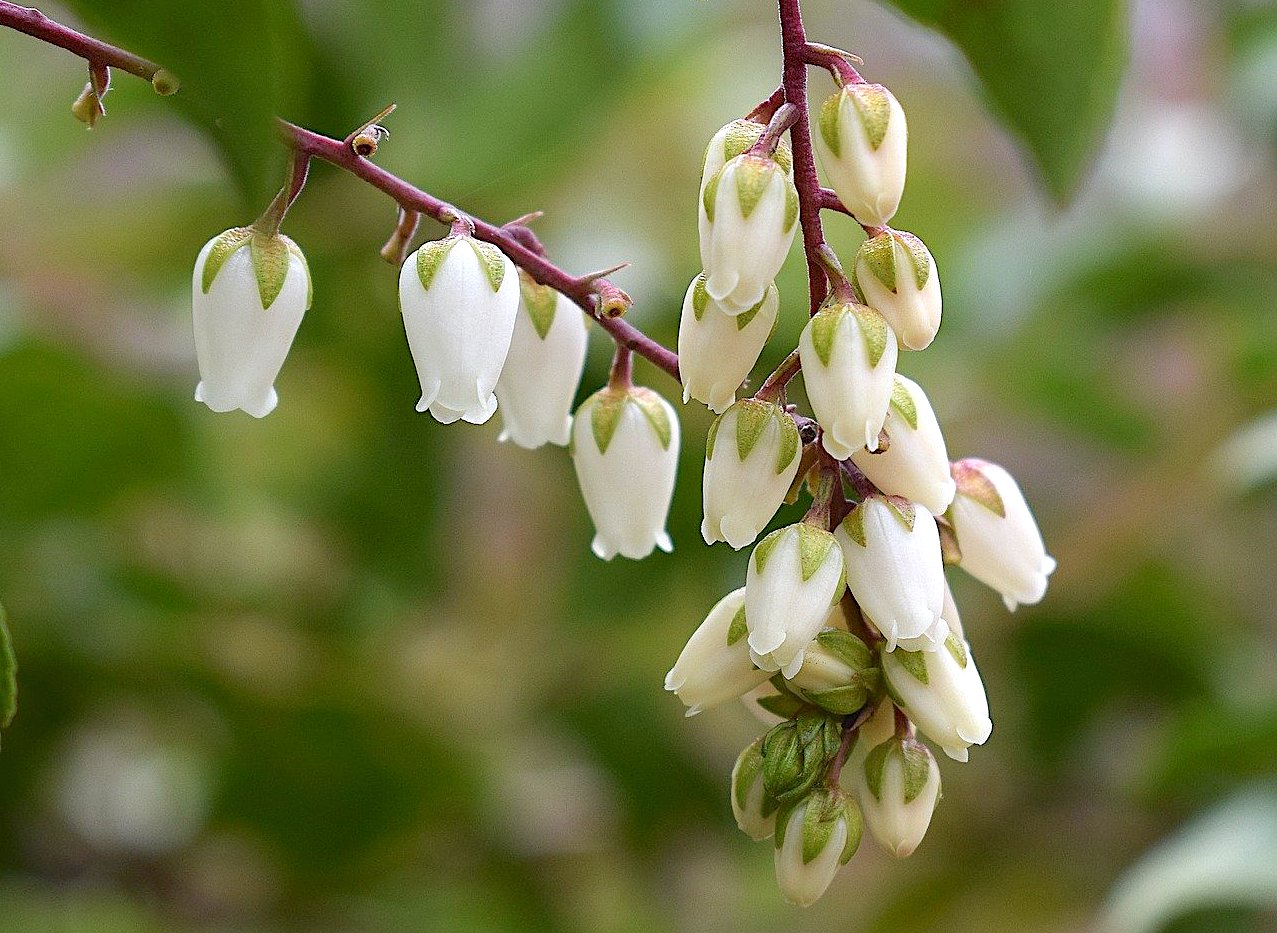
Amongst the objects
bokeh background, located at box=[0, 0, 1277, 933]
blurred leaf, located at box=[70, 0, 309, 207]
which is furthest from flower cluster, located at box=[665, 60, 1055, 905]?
bokeh background, located at box=[0, 0, 1277, 933]

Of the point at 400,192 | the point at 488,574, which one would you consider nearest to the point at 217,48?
the point at 400,192

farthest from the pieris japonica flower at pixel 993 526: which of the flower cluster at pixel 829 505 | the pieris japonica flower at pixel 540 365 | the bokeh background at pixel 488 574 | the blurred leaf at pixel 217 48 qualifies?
the bokeh background at pixel 488 574

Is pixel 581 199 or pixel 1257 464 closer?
pixel 1257 464

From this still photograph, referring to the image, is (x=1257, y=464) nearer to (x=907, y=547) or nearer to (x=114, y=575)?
(x=907, y=547)

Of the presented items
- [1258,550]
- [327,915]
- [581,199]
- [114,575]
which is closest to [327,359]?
[114,575]

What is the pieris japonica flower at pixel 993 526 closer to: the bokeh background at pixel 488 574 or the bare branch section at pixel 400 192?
→ the bare branch section at pixel 400 192
